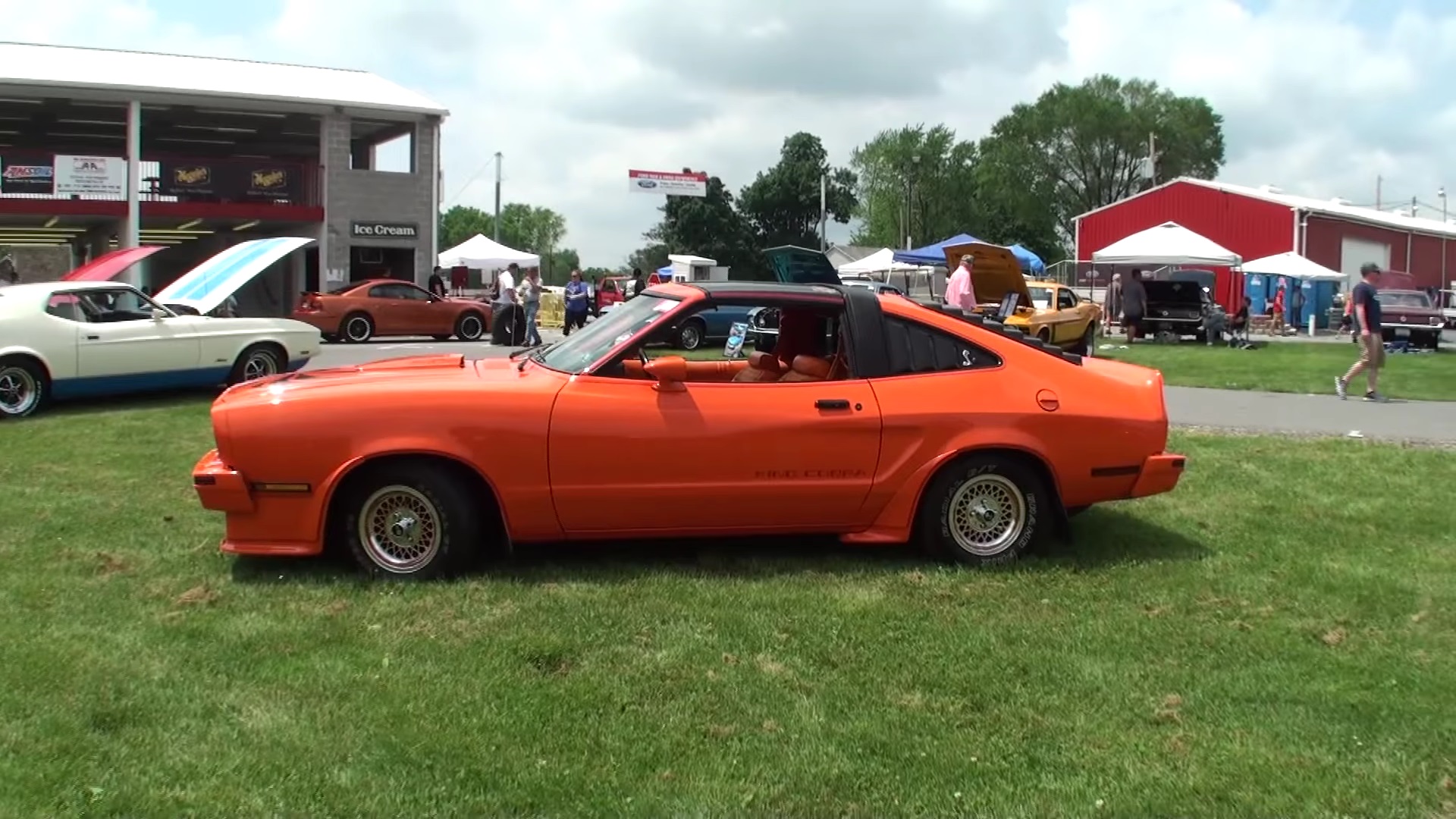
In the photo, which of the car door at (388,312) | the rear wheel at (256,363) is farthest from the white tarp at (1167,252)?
the rear wheel at (256,363)

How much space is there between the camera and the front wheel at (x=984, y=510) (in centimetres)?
570

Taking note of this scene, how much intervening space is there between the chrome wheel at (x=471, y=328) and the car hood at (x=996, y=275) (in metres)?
9.48

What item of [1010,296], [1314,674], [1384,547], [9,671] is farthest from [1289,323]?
[9,671]

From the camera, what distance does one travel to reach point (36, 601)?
4.98m

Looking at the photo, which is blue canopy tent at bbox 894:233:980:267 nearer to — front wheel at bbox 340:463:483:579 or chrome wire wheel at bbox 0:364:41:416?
chrome wire wheel at bbox 0:364:41:416

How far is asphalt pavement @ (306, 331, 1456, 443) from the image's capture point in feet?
35.5

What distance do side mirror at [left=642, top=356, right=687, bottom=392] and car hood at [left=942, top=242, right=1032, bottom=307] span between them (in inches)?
694

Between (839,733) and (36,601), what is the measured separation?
3.49m

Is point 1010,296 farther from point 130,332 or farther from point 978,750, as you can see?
point 978,750

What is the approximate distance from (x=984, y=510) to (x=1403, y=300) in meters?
25.2

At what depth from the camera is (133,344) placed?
11469mm

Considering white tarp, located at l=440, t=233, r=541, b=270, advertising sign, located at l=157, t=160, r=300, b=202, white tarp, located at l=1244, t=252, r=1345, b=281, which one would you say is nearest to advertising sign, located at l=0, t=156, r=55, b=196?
advertising sign, located at l=157, t=160, r=300, b=202

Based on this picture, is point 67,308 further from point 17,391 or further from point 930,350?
point 930,350

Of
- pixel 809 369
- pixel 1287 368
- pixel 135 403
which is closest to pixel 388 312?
pixel 135 403
